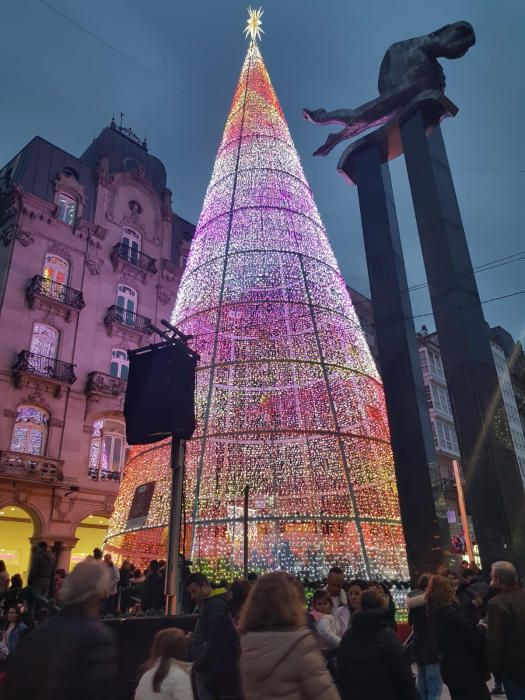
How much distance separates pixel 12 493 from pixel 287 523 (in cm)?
1319

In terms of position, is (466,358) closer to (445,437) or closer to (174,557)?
(174,557)

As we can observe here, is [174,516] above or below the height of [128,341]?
below

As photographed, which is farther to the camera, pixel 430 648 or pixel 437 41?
pixel 437 41

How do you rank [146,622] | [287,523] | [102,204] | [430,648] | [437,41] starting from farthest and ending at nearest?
[102,204], [437,41], [287,523], [146,622], [430,648]

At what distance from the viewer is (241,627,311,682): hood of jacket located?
2105mm

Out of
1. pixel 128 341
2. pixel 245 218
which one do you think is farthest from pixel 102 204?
pixel 245 218

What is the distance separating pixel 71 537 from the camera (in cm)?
1769

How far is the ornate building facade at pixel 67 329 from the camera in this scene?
17625mm

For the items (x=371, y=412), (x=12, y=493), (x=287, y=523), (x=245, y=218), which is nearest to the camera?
(x=287, y=523)

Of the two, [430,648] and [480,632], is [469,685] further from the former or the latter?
[430,648]

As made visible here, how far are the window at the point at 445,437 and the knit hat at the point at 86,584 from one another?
2861cm

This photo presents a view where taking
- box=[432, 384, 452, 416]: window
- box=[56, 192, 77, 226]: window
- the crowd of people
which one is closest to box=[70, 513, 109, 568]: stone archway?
box=[56, 192, 77, 226]: window

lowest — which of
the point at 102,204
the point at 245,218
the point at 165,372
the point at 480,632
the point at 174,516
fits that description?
the point at 480,632

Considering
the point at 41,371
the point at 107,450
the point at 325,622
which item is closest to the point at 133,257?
the point at 41,371
